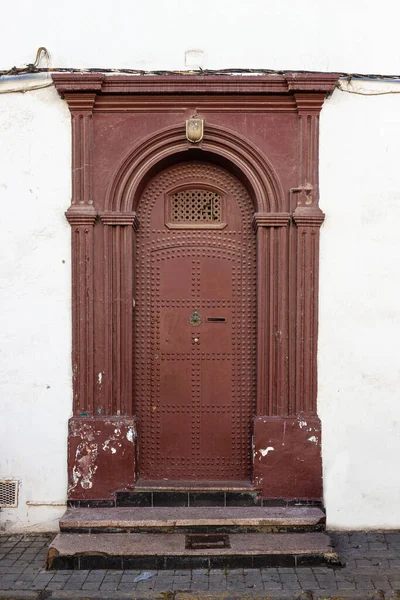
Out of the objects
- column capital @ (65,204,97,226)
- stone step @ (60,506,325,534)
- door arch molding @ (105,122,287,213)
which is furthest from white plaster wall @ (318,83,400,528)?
column capital @ (65,204,97,226)

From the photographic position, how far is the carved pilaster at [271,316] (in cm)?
539

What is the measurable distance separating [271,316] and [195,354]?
33.9 inches

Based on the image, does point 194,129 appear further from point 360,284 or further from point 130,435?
point 130,435

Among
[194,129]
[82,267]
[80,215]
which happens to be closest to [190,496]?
[82,267]

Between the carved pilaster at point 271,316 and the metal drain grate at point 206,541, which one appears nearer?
the metal drain grate at point 206,541

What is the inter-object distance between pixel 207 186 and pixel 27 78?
2014mm

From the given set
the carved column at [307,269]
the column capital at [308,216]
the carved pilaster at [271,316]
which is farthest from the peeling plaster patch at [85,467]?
the column capital at [308,216]

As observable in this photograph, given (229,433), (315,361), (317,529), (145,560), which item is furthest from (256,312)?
(145,560)

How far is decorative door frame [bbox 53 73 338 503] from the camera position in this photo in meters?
5.30

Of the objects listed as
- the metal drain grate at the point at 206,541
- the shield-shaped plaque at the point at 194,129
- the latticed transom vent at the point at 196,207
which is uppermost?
the shield-shaped plaque at the point at 194,129

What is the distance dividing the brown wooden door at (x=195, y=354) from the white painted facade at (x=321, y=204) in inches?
30.0

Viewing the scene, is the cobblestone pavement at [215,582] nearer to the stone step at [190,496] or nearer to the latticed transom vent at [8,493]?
the latticed transom vent at [8,493]

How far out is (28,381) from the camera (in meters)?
5.40

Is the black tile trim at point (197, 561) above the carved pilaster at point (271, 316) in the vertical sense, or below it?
below
